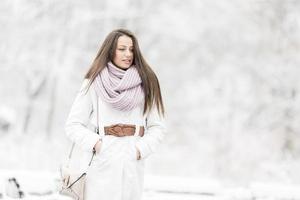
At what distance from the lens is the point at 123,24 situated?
16.2 m

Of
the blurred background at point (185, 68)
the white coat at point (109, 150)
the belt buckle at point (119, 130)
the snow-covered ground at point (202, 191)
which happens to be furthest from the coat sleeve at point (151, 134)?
the blurred background at point (185, 68)

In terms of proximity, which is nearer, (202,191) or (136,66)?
(136,66)

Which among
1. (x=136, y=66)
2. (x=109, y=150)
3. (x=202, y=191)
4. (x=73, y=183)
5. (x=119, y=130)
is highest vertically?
(x=136, y=66)

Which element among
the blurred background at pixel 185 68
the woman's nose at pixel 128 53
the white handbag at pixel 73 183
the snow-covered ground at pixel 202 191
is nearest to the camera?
the white handbag at pixel 73 183

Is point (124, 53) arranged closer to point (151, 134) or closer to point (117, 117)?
point (117, 117)

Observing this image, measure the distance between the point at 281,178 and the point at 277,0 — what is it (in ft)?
15.9

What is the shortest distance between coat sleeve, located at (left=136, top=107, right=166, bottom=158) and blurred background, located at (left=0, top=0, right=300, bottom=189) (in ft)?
39.3

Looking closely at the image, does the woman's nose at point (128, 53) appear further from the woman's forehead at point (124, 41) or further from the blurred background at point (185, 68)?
the blurred background at point (185, 68)

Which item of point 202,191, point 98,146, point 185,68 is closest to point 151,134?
point 98,146

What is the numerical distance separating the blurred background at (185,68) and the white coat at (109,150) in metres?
12.1

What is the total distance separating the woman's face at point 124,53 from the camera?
10.4 feet

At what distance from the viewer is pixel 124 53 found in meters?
3.16

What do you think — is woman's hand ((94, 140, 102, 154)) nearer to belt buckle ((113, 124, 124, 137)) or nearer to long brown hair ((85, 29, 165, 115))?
belt buckle ((113, 124, 124, 137))

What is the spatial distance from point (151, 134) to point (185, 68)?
1393 cm
